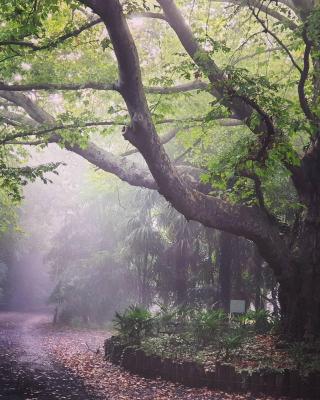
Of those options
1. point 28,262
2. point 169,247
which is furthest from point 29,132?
point 28,262

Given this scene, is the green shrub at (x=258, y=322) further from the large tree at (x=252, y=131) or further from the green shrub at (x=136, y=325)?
the green shrub at (x=136, y=325)

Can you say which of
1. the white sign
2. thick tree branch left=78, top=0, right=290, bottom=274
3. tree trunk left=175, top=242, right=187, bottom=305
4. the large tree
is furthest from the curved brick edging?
tree trunk left=175, top=242, right=187, bottom=305

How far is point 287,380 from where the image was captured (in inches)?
337

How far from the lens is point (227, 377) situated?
9.03 meters

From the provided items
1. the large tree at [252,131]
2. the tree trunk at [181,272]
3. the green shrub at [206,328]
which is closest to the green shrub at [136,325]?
the green shrub at [206,328]

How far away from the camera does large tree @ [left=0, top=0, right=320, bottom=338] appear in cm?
836

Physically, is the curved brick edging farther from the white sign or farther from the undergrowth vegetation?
the white sign

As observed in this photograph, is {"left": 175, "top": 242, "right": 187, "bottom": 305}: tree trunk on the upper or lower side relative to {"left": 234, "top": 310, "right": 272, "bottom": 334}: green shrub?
upper

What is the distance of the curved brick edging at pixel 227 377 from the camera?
843cm

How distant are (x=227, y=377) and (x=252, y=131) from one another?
18.9ft

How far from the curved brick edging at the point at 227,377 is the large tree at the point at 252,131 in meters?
2.30

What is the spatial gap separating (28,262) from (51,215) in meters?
6.03

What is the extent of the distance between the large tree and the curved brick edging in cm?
230

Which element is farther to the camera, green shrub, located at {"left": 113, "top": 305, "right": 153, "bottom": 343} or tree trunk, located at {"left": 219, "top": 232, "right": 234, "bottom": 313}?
tree trunk, located at {"left": 219, "top": 232, "right": 234, "bottom": 313}
